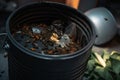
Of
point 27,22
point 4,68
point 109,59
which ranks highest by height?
point 27,22

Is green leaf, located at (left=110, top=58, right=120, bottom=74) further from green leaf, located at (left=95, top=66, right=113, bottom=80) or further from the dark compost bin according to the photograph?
the dark compost bin

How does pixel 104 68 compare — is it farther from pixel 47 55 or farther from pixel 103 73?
pixel 47 55

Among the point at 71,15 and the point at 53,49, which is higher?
the point at 71,15

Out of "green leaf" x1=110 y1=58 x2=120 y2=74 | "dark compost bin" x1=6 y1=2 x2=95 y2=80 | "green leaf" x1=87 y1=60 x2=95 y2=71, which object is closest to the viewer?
"dark compost bin" x1=6 y1=2 x2=95 y2=80

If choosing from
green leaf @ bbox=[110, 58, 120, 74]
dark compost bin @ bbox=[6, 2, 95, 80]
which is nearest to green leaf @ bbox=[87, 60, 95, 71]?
green leaf @ bbox=[110, 58, 120, 74]

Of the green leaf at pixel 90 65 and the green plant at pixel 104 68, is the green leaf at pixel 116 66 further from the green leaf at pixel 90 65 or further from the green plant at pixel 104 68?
the green leaf at pixel 90 65

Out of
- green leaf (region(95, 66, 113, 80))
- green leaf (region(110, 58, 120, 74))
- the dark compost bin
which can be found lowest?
green leaf (region(95, 66, 113, 80))

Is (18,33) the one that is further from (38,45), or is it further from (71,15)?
(71,15)

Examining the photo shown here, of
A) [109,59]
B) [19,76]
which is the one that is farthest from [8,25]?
[109,59]

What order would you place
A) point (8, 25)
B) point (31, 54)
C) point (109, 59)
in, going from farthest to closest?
point (109, 59) < point (8, 25) < point (31, 54)
